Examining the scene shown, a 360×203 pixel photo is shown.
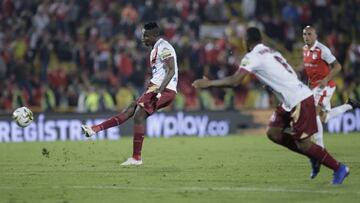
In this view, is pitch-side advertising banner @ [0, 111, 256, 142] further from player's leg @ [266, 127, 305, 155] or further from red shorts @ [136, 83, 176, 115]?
player's leg @ [266, 127, 305, 155]

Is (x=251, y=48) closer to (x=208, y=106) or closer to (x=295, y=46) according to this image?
(x=208, y=106)

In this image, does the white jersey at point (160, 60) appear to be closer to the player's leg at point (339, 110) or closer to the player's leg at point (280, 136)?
the player's leg at point (339, 110)

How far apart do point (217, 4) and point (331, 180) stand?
18859 mm

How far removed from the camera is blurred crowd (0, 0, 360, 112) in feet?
83.6

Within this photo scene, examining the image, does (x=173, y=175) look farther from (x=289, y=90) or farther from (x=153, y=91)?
(x=289, y=90)

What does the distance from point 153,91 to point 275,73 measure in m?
4.02

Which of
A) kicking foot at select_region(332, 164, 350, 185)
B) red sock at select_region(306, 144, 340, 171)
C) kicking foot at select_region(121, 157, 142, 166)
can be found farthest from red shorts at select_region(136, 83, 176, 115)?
kicking foot at select_region(332, 164, 350, 185)

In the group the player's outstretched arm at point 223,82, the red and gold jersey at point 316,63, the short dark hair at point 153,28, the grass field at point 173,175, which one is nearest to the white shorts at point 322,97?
the red and gold jersey at point 316,63

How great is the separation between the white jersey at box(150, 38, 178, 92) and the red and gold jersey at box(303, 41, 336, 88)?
2539mm

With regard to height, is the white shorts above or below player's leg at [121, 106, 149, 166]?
above

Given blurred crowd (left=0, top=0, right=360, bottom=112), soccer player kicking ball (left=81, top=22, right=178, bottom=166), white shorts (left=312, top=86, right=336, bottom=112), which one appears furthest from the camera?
blurred crowd (left=0, top=0, right=360, bottom=112)

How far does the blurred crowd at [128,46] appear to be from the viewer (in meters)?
25.5

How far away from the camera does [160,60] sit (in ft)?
45.9

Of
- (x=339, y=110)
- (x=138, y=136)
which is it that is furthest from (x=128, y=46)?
(x=138, y=136)
